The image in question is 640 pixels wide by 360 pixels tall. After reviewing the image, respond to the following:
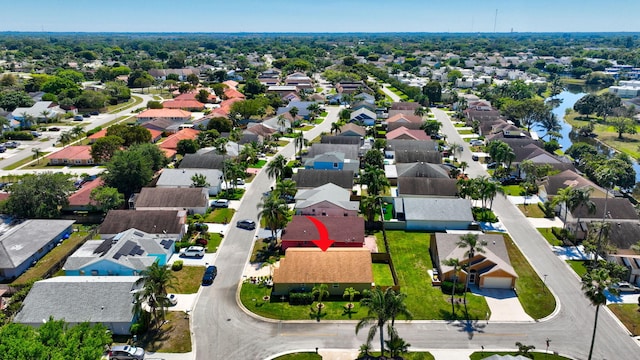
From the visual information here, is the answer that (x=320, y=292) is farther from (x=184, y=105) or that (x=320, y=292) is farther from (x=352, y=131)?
(x=184, y=105)

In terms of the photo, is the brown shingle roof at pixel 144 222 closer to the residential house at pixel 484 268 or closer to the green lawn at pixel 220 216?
the green lawn at pixel 220 216

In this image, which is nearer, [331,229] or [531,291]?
[531,291]

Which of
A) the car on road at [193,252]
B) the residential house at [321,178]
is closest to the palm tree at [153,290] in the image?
the car on road at [193,252]

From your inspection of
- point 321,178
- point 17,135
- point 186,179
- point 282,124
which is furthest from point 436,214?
point 17,135

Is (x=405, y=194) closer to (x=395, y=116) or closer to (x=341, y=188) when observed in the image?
(x=341, y=188)

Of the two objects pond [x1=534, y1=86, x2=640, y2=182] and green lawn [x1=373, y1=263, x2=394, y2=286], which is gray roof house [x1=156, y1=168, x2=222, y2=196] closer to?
green lawn [x1=373, y1=263, x2=394, y2=286]

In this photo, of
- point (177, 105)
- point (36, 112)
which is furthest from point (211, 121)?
point (36, 112)
